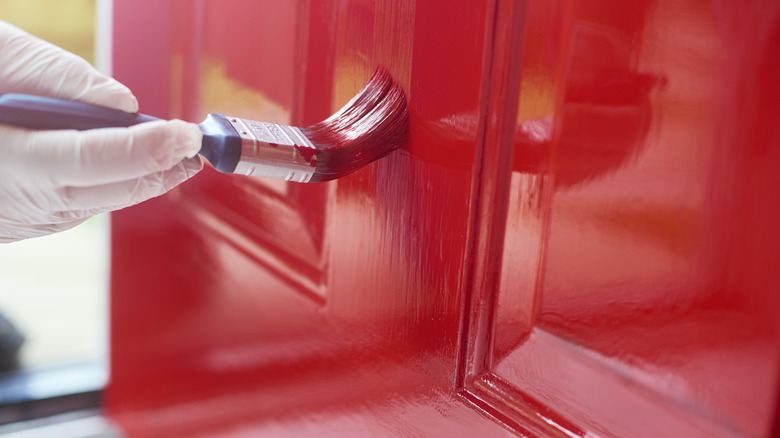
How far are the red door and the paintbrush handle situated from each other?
0.20 meters

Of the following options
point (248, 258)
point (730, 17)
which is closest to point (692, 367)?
point (730, 17)

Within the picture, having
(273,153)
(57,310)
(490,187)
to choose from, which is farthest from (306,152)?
(57,310)

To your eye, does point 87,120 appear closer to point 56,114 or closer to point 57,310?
point 56,114

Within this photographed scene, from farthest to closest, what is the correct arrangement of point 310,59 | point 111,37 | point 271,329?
point 111,37 < point 271,329 < point 310,59

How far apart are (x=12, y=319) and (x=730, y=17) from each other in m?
1.40

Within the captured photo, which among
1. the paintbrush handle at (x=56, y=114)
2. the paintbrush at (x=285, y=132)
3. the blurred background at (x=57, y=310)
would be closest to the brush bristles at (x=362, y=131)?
the paintbrush at (x=285, y=132)

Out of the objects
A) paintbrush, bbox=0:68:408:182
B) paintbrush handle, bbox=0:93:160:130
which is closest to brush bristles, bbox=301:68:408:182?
paintbrush, bbox=0:68:408:182

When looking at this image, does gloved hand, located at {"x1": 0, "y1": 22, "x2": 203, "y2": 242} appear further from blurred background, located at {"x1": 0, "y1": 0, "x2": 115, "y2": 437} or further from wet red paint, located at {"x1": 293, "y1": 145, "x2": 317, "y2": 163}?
blurred background, located at {"x1": 0, "y1": 0, "x2": 115, "y2": 437}

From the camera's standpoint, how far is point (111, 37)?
106 cm

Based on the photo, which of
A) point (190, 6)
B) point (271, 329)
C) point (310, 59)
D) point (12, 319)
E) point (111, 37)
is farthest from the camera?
point (12, 319)

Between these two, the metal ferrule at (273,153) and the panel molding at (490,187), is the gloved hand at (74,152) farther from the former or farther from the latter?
the panel molding at (490,187)

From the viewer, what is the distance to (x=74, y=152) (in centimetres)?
50

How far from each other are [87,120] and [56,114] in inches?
0.9

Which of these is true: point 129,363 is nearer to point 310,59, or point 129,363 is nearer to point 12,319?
point 12,319
